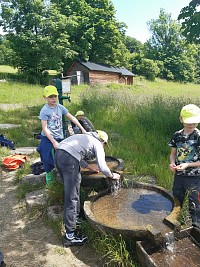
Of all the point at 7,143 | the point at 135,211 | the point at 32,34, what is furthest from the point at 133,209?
the point at 32,34

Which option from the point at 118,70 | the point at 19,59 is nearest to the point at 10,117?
the point at 19,59

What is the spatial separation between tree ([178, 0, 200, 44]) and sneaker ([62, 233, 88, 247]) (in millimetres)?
8852

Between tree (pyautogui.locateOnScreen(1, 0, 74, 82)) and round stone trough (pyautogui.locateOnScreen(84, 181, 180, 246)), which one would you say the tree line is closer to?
tree (pyautogui.locateOnScreen(1, 0, 74, 82))

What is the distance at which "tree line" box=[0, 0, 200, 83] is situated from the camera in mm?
26123

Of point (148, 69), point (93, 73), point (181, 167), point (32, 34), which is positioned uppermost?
point (32, 34)

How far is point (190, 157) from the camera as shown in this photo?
2.87 meters

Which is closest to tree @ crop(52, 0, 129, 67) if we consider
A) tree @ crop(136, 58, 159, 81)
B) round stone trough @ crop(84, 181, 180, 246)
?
tree @ crop(136, 58, 159, 81)

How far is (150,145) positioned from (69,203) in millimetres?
3452

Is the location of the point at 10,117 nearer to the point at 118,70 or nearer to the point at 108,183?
the point at 108,183

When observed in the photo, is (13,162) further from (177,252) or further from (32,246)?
(177,252)

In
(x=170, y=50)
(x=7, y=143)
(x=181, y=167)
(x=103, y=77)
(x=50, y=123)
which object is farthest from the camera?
(x=170, y=50)

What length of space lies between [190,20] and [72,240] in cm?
926

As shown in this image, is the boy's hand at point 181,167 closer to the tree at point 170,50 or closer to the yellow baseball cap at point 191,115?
the yellow baseball cap at point 191,115

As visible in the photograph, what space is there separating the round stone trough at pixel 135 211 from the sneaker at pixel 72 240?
343 millimetres
